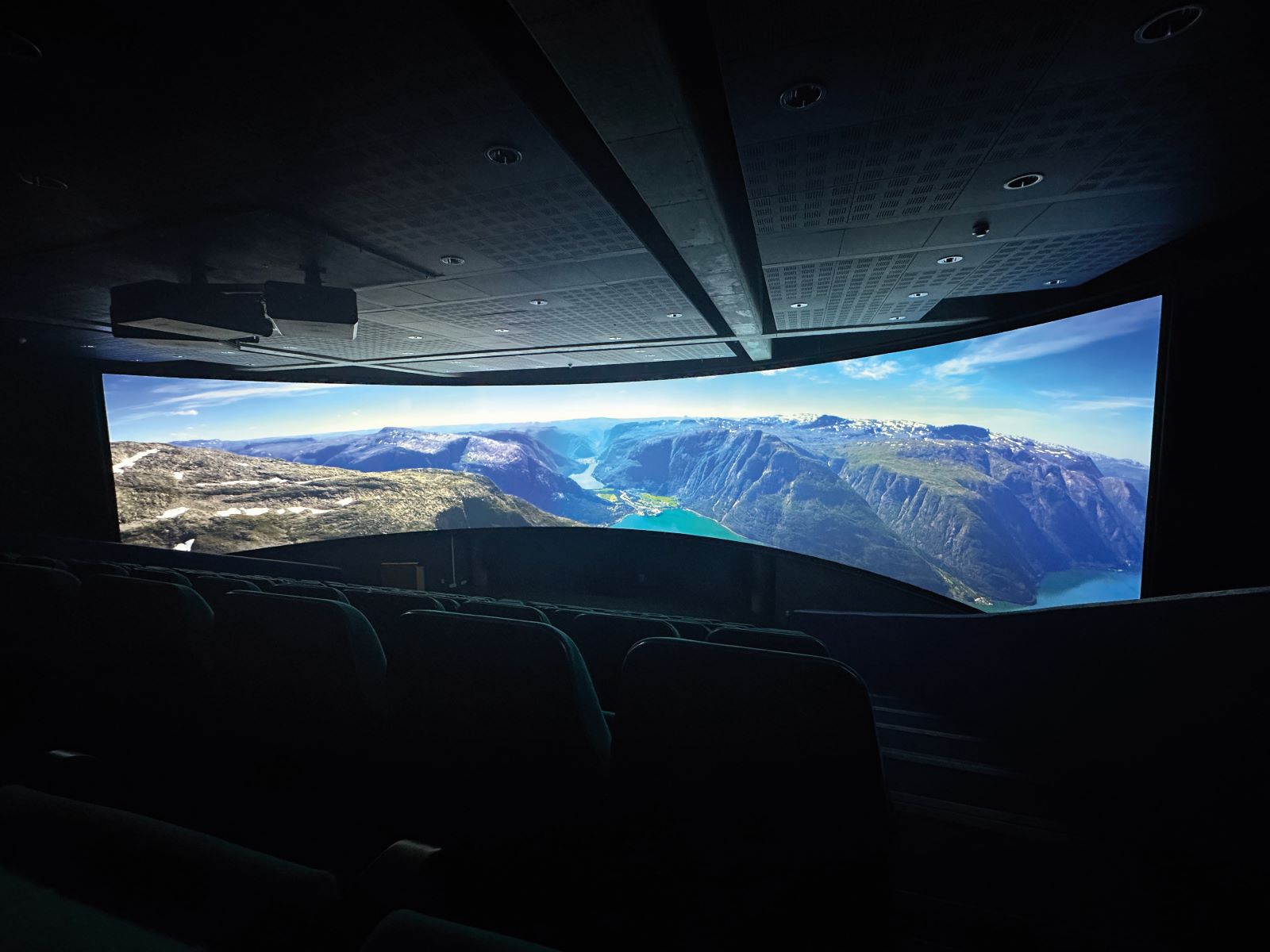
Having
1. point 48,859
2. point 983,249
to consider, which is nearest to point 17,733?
point 48,859

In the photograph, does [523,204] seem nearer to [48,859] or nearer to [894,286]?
[48,859]

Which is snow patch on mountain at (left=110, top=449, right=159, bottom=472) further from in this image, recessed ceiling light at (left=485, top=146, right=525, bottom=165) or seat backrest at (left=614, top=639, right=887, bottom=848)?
seat backrest at (left=614, top=639, right=887, bottom=848)

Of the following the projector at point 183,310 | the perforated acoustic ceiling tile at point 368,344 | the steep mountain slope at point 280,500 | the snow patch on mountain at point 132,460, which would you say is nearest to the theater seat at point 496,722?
the projector at point 183,310

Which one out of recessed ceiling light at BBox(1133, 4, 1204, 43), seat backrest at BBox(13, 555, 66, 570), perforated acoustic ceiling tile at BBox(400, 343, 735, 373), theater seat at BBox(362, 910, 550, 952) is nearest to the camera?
theater seat at BBox(362, 910, 550, 952)

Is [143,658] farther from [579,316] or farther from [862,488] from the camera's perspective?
[862,488]

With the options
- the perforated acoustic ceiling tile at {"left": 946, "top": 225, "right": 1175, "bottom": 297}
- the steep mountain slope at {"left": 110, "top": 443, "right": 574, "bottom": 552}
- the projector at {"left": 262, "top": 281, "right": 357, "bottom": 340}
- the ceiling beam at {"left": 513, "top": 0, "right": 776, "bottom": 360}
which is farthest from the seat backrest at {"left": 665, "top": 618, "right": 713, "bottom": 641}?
the steep mountain slope at {"left": 110, "top": 443, "right": 574, "bottom": 552}

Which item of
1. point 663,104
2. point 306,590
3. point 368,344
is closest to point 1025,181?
point 663,104

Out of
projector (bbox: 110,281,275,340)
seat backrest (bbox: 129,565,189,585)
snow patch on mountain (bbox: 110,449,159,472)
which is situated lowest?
seat backrest (bbox: 129,565,189,585)
